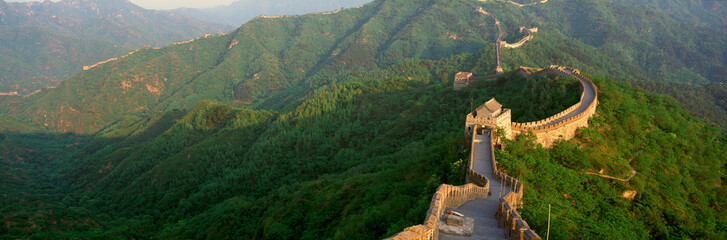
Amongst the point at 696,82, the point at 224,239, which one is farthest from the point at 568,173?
the point at 696,82

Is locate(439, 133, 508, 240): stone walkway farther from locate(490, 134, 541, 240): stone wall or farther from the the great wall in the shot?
locate(490, 134, 541, 240): stone wall

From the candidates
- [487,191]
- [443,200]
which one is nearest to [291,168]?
[487,191]

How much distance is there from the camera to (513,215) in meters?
18.4

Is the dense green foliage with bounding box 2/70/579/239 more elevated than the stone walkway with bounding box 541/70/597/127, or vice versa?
the stone walkway with bounding box 541/70/597/127

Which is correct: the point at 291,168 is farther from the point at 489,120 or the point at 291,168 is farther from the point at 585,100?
the point at 585,100

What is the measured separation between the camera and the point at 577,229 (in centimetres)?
2162

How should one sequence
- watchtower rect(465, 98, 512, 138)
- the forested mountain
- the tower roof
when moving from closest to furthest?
the forested mountain, watchtower rect(465, 98, 512, 138), the tower roof

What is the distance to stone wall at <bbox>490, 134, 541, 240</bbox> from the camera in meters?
17.0

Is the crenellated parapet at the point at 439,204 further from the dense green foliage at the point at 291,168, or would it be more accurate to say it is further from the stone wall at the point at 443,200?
the dense green foliage at the point at 291,168

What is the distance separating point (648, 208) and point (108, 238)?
2472 inches

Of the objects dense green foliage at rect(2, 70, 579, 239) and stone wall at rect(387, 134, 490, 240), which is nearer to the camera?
stone wall at rect(387, 134, 490, 240)

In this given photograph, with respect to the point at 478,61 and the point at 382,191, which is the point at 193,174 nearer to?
the point at 382,191

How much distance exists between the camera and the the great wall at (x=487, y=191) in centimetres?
1800

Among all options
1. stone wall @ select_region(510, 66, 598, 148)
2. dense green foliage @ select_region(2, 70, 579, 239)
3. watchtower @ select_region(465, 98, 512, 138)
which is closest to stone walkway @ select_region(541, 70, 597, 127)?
stone wall @ select_region(510, 66, 598, 148)
